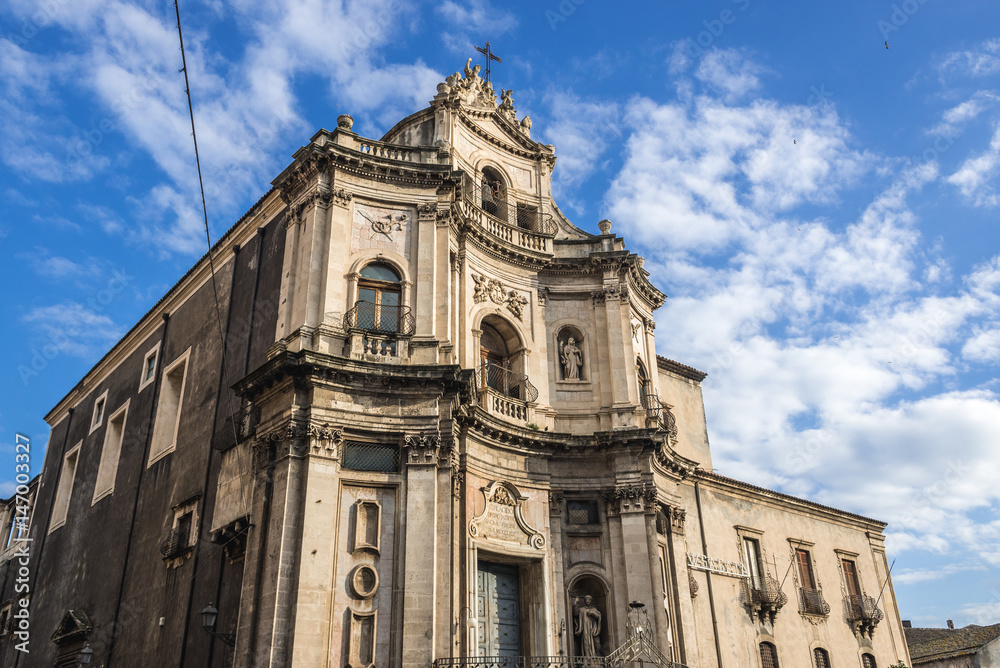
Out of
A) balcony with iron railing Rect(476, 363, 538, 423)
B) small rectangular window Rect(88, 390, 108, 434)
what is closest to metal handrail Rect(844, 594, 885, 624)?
balcony with iron railing Rect(476, 363, 538, 423)

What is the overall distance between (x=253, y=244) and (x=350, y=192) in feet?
14.8

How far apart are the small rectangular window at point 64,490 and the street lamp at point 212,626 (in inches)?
689

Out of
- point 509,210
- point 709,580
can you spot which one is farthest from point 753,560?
point 509,210

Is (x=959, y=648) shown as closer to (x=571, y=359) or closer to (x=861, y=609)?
(x=861, y=609)

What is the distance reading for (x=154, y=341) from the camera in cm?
2850

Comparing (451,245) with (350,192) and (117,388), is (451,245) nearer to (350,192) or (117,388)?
(350,192)

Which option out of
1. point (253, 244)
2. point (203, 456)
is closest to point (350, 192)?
point (253, 244)

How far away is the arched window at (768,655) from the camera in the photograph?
2650 cm

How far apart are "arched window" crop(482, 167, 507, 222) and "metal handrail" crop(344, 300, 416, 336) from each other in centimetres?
628

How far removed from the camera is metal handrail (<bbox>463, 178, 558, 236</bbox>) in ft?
81.5

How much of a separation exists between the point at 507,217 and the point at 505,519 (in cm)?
969

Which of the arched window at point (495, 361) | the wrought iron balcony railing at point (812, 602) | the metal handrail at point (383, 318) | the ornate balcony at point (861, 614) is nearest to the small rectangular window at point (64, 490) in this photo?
the metal handrail at point (383, 318)

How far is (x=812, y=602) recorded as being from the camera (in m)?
29.5

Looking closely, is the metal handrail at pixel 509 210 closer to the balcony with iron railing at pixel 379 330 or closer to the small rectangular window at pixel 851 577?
the balcony with iron railing at pixel 379 330
